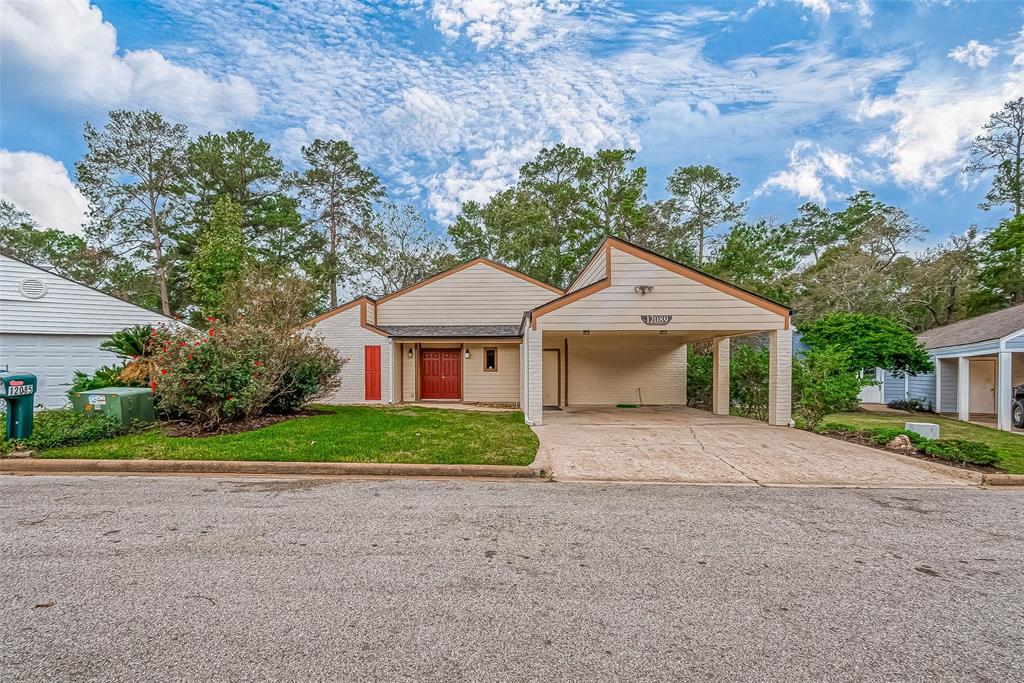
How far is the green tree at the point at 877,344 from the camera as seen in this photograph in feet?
49.1

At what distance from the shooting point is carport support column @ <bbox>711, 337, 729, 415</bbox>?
42.6 ft

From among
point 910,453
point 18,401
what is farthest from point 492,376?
point 18,401

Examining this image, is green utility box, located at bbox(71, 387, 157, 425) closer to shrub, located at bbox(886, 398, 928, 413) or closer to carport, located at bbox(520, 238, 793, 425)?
carport, located at bbox(520, 238, 793, 425)

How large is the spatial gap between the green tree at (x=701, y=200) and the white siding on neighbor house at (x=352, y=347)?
20258 millimetres

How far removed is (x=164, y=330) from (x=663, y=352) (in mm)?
13989

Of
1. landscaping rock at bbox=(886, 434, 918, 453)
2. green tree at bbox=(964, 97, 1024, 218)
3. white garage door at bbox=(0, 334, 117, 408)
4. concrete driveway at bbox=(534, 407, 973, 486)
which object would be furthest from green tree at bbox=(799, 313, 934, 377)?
white garage door at bbox=(0, 334, 117, 408)

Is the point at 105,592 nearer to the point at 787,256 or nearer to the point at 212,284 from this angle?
the point at 212,284

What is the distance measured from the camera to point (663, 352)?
15484mm

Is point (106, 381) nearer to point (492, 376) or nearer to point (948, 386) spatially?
point (492, 376)

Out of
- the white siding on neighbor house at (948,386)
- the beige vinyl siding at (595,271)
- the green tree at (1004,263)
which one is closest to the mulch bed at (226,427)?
the beige vinyl siding at (595,271)

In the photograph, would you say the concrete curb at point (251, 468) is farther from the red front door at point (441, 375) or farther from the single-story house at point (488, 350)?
the red front door at point (441, 375)

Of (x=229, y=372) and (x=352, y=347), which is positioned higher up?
(x=352, y=347)

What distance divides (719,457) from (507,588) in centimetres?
538

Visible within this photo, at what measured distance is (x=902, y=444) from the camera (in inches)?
294
